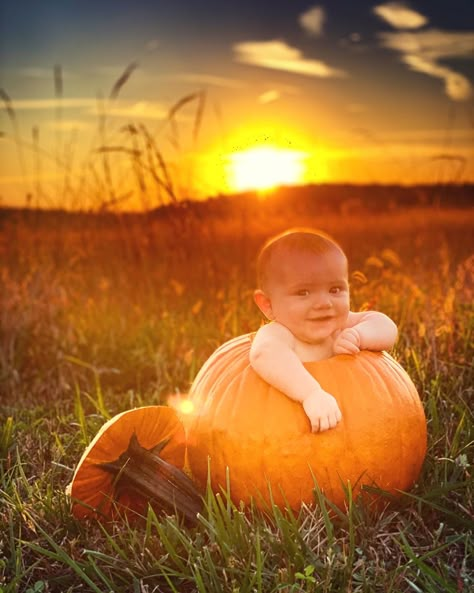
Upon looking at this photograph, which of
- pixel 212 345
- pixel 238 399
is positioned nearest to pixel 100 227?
pixel 212 345

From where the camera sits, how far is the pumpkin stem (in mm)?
2715

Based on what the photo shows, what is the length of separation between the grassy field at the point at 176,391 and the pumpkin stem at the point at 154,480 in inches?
3.5

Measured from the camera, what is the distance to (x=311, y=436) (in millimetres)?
2613

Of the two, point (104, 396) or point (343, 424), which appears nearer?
point (343, 424)

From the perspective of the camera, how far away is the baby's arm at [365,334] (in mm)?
2750

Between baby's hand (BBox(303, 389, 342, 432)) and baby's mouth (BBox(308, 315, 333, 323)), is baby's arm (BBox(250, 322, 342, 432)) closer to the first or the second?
baby's hand (BBox(303, 389, 342, 432))

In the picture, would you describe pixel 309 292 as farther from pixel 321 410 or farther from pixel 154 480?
pixel 154 480

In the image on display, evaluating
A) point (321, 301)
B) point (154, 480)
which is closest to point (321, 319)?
point (321, 301)

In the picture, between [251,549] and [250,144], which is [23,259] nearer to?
[250,144]

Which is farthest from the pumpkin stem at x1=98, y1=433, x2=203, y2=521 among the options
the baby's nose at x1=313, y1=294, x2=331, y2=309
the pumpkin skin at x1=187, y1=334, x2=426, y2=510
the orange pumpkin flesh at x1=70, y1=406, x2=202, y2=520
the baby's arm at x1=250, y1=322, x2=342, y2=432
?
the baby's nose at x1=313, y1=294, x2=331, y2=309

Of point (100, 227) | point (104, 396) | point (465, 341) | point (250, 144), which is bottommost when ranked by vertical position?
point (104, 396)

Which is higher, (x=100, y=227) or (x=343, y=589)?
(x=100, y=227)

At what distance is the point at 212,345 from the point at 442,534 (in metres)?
2.34

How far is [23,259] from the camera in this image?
20.1 feet
